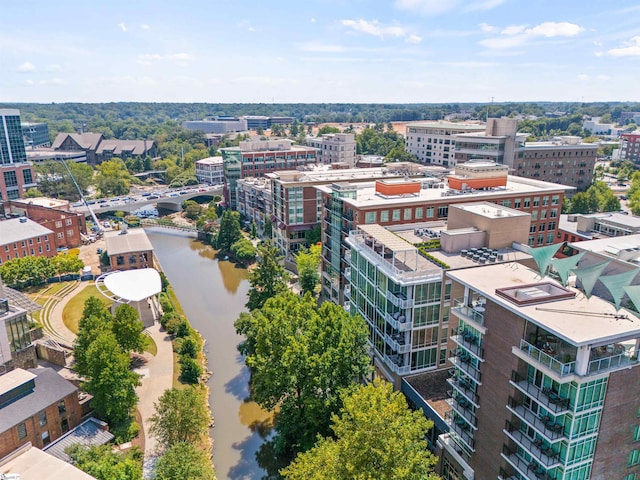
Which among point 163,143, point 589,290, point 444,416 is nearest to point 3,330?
point 444,416

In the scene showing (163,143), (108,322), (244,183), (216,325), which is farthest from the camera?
(163,143)

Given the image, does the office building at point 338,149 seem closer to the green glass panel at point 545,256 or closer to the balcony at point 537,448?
the green glass panel at point 545,256

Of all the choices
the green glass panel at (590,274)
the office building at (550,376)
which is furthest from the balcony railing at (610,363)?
the green glass panel at (590,274)

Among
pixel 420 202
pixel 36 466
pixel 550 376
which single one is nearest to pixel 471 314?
pixel 550 376

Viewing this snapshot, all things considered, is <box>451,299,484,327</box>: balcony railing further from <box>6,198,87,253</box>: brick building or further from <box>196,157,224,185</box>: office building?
<box>196,157,224,185</box>: office building

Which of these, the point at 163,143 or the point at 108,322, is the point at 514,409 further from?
the point at 163,143

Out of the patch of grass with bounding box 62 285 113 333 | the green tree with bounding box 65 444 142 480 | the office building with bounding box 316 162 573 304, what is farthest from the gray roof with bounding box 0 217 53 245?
the green tree with bounding box 65 444 142 480
